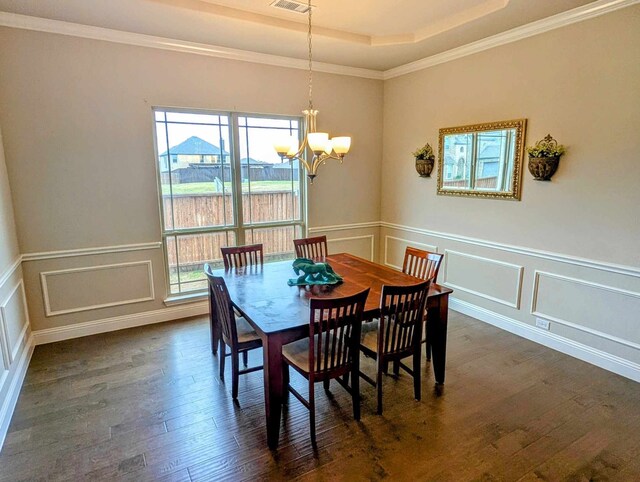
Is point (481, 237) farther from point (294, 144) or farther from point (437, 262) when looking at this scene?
point (294, 144)

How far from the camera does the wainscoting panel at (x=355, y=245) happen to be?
17.2ft

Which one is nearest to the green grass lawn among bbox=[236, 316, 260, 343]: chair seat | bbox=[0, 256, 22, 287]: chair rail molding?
bbox=[0, 256, 22, 287]: chair rail molding

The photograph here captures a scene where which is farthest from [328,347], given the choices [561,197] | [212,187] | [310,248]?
[212,187]

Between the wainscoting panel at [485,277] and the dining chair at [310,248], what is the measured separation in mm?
1631

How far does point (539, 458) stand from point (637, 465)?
549 mm

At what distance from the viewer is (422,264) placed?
131 inches

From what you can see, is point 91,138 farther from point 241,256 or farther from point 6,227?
point 241,256

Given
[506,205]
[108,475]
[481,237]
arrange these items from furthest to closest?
1. [481,237]
2. [506,205]
3. [108,475]

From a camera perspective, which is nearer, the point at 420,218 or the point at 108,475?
the point at 108,475

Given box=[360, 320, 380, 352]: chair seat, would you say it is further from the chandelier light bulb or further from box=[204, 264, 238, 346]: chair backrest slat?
the chandelier light bulb

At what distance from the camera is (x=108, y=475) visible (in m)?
2.08

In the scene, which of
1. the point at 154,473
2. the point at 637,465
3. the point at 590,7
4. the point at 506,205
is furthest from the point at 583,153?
the point at 154,473

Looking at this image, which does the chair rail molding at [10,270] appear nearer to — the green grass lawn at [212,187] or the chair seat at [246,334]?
the green grass lawn at [212,187]

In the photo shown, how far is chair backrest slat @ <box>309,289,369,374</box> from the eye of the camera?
2174mm
